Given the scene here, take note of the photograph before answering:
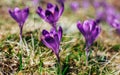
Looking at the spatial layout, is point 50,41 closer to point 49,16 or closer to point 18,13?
point 49,16

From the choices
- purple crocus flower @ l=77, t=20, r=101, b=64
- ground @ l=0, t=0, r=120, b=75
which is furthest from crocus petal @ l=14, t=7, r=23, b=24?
purple crocus flower @ l=77, t=20, r=101, b=64

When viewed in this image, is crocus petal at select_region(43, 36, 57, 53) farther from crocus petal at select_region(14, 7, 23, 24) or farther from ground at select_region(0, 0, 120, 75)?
crocus petal at select_region(14, 7, 23, 24)

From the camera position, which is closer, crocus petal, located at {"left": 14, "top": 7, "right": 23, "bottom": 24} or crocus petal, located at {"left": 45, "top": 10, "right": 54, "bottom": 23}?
crocus petal, located at {"left": 45, "top": 10, "right": 54, "bottom": 23}

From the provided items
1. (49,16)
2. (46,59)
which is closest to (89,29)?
(49,16)

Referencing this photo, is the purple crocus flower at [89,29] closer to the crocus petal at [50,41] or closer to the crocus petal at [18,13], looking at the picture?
the crocus petal at [50,41]

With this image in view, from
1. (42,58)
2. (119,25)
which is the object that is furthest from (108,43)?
(42,58)

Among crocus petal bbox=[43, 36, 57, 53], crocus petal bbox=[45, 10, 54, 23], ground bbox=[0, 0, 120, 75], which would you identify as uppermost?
crocus petal bbox=[45, 10, 54, 23]

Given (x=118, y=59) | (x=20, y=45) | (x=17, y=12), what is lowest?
(x=118, y=59)

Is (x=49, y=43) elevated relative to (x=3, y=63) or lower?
elevated

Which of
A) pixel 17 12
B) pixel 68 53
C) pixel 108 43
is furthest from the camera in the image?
pixel 108 43

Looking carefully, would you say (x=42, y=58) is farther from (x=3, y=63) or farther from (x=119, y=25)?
(x=119, y=25)

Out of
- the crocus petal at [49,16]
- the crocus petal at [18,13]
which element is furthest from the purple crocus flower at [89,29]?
the crocus petal at [18,13]
